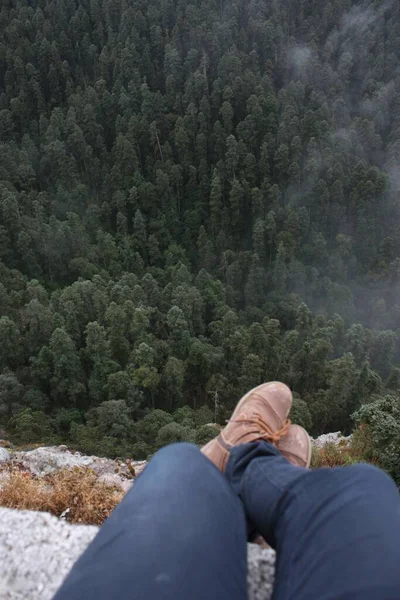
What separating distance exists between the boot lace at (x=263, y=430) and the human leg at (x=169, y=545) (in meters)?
1.44

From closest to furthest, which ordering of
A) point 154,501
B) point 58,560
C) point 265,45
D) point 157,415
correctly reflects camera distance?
1. point 154,501
2. point 58,560
3. point 157,415
4. point 265,45

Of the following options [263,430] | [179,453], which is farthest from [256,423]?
[179,453]

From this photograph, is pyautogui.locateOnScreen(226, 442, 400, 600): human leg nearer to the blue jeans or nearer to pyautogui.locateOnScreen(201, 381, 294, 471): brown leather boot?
the blue jeans

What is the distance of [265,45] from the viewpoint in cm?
7112

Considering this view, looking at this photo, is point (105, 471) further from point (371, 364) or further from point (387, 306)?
point (387, 306)

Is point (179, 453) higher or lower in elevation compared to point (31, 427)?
higher

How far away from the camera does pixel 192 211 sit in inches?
2377

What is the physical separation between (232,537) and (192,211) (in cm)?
5943

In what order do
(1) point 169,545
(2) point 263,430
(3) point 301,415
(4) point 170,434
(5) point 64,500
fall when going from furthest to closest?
(3) point 301,415, (4) point 170,434, (5) point 64,500, (2) point 263,430, (1) point 169,545

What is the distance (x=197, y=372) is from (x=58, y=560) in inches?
1293

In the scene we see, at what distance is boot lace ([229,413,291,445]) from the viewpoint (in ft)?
13.3

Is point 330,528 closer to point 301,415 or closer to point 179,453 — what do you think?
point 179,453

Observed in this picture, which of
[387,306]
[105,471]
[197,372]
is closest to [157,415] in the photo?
[197,372]

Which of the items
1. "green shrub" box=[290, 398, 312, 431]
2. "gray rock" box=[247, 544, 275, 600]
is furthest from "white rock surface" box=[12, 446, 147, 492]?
"green shrub" box=[290, 398, 312, 431]
